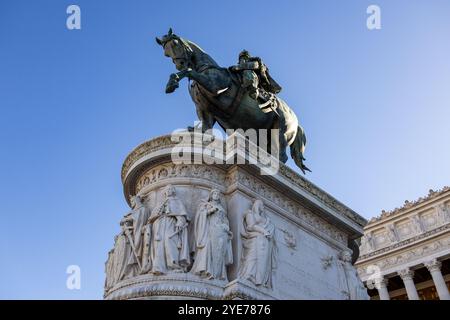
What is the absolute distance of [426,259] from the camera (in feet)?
139

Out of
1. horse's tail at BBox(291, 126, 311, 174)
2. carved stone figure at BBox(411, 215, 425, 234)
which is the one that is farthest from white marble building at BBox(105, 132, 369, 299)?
carved stone figure at BBox(411, 215, 425, 234)

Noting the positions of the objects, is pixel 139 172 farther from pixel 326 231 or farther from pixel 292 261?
pixel 326 231

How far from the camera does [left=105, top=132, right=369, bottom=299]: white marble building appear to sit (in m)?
8.37

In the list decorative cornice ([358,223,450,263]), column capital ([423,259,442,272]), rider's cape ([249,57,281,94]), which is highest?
decorative cornice ([358,223,450,263])

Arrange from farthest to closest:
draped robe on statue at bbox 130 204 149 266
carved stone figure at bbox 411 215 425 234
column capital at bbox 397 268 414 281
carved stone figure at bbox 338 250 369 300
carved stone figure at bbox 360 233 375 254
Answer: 1. carved stone figure at bbox 360 233 375 254
2. carved stone figure at bbox 411 215 425 234
3. column capital at bbox 397 268 414 281
4. carved stone figure at bbox 338 250 369 300
5. draped robe on statue at bbox 130 204 149 266

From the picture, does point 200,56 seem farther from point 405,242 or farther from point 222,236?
point 405,242

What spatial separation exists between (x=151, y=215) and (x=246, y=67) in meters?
4.66

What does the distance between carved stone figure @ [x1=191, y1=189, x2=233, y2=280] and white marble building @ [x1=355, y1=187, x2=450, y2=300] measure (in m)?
36.2

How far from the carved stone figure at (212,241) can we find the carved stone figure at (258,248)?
12.6 inches

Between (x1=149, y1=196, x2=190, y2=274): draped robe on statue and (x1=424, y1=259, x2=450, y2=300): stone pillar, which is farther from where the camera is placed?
(x1=424, y1=259, x2=450, y2=300): stone pillar

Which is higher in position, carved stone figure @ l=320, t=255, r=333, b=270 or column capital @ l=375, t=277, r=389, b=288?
column capital @ l=375, t=277, r=389, b=288

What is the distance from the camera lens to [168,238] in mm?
8586

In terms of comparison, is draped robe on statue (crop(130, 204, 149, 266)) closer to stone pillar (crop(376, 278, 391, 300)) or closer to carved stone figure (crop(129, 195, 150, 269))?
carved stone figure (crop(129, 195, 150, 269))
